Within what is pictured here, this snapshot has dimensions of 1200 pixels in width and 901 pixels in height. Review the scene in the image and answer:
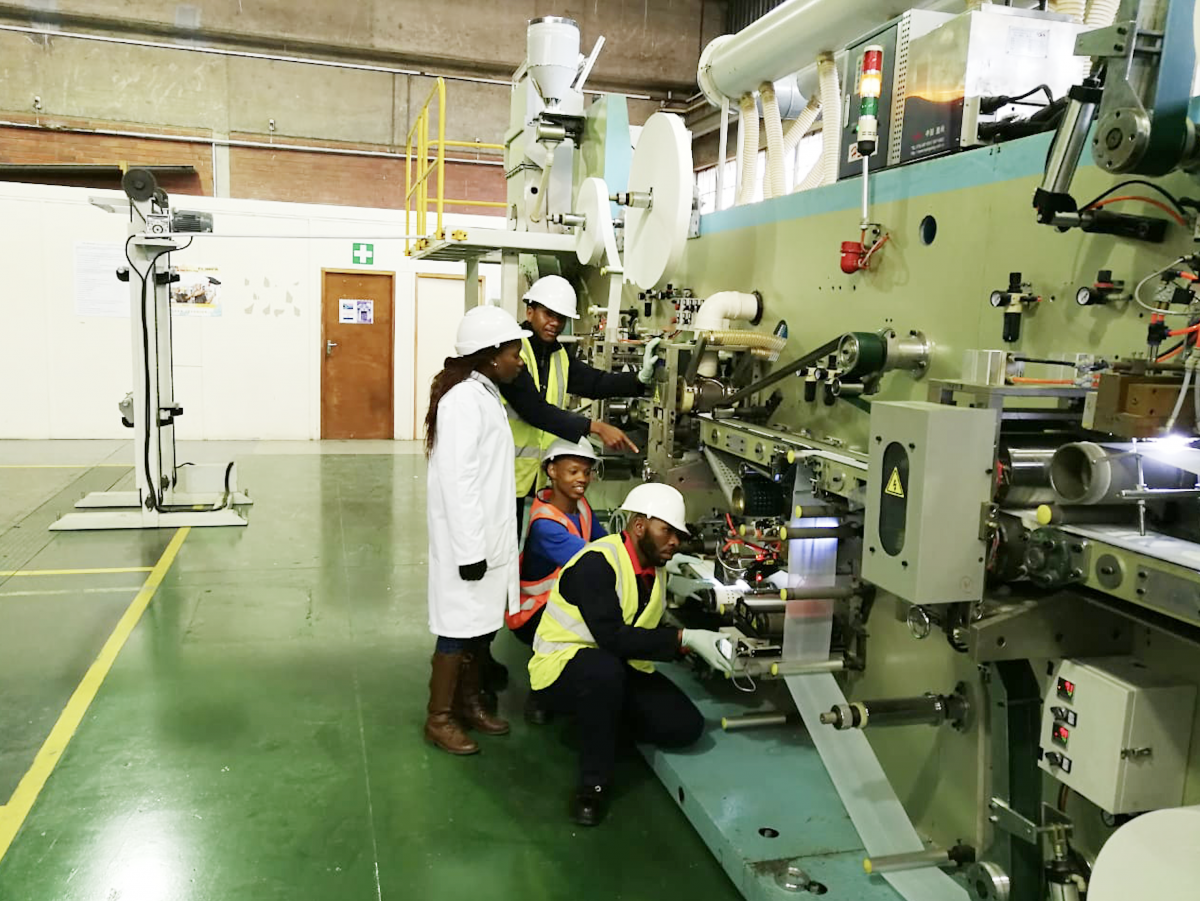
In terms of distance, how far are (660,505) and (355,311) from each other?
7.44m

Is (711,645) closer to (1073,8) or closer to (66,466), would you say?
(1073,8)

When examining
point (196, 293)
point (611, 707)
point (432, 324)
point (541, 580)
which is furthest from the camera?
point (432, 324)

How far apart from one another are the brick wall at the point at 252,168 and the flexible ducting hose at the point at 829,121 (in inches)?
302

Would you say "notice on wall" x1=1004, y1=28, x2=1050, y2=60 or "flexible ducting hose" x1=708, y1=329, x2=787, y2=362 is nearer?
"notice on wall" x1=1004, y1=28, x2=1050, y2=60

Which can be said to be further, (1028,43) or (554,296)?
(554,296)

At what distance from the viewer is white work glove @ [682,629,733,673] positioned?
8.39ft

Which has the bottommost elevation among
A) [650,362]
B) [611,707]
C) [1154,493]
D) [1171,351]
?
[611,707]

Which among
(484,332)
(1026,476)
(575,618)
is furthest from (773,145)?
(1026,476)

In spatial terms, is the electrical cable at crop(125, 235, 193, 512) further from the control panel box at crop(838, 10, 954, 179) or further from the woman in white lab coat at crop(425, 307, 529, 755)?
the control panel box at crop(838, 10, 954, 179)

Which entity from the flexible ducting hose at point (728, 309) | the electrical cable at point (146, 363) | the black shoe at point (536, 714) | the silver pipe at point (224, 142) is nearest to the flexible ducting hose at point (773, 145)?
the flexible ducting hose at point (728, 309)

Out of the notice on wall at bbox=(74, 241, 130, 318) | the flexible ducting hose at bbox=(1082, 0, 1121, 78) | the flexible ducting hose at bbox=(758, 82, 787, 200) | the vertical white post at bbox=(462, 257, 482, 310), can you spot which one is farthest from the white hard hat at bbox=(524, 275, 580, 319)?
the notice on wall at bbox=(74, 241, 130, 318)

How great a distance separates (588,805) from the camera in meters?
2.60

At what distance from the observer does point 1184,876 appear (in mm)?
1326

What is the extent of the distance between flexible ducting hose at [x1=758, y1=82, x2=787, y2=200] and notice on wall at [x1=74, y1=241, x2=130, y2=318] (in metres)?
7.16
